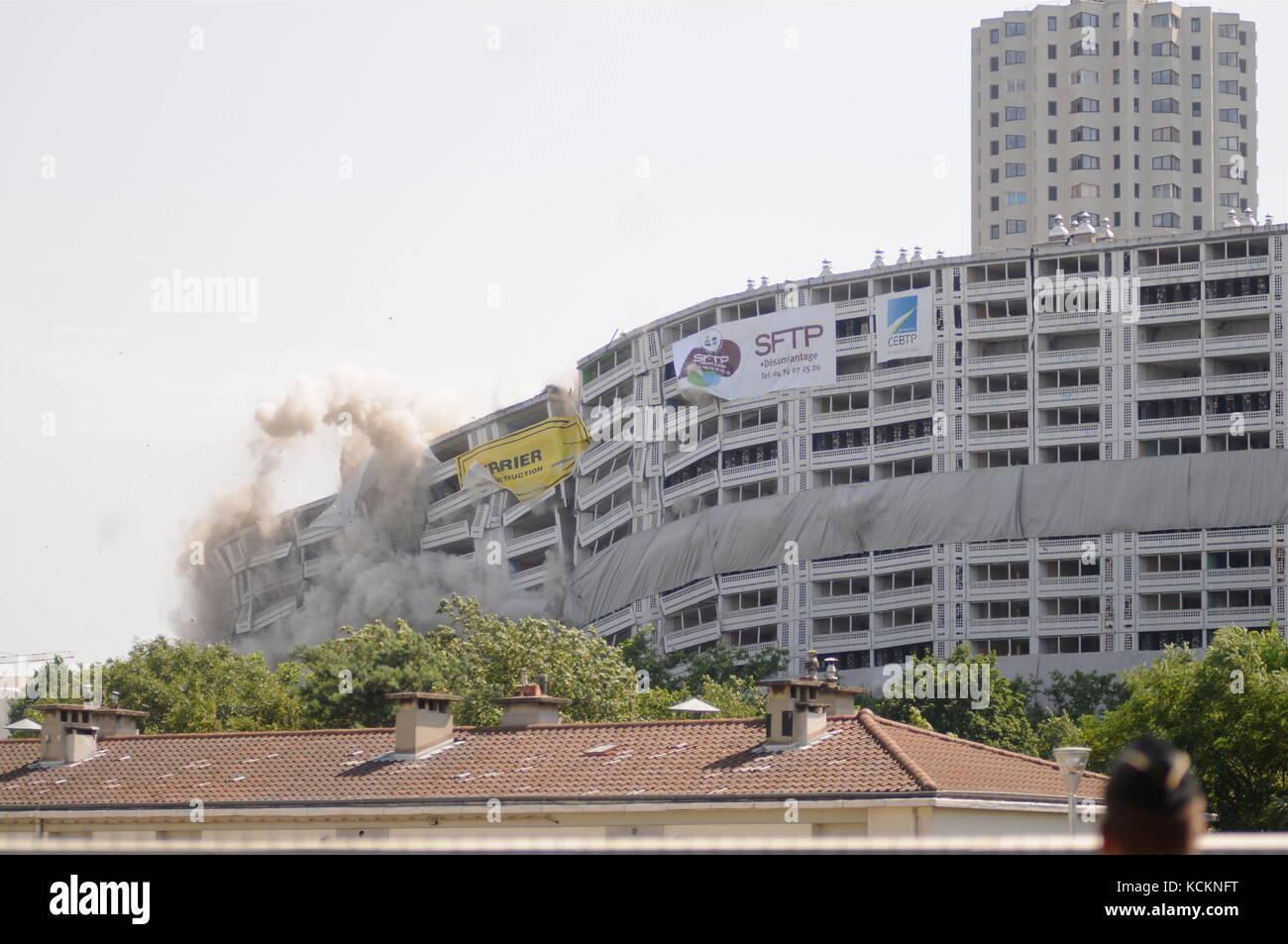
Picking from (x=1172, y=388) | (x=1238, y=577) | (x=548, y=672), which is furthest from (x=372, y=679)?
(x=1172, y=388)

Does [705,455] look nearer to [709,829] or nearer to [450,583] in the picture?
[450,583]

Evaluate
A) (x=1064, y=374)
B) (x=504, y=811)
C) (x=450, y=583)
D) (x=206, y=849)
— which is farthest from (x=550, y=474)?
(x=206, y=849)

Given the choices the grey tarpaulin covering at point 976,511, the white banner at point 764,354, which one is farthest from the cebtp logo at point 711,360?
the grey tarpaulin covering at point 976,511

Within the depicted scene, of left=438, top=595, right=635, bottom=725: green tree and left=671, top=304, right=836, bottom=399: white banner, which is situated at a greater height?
left=671, top=304, right=836, bottom=399: white banner

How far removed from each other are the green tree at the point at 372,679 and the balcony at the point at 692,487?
5474cm

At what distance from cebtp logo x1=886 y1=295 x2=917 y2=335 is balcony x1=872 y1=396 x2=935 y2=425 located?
4.40 metres

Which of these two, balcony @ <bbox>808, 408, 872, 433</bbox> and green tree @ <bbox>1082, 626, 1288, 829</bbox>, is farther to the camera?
balcony @ <bbox>808, 408, 872, 433</bbox>

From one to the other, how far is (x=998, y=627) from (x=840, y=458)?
568 inches

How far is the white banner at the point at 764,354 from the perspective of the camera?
418ft

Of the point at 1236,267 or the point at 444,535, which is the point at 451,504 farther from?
the point at 1236,267

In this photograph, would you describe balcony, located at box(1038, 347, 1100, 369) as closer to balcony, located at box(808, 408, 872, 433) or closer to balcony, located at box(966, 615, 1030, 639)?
balcony, located at box(808, 408, 872, 433)

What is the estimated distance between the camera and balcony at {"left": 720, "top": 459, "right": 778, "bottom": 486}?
12850 centimetres

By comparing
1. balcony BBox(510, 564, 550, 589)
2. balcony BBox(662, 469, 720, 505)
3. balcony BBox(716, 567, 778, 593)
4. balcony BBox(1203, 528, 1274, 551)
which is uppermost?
balcony BBox(662, 469, 720, 505)
